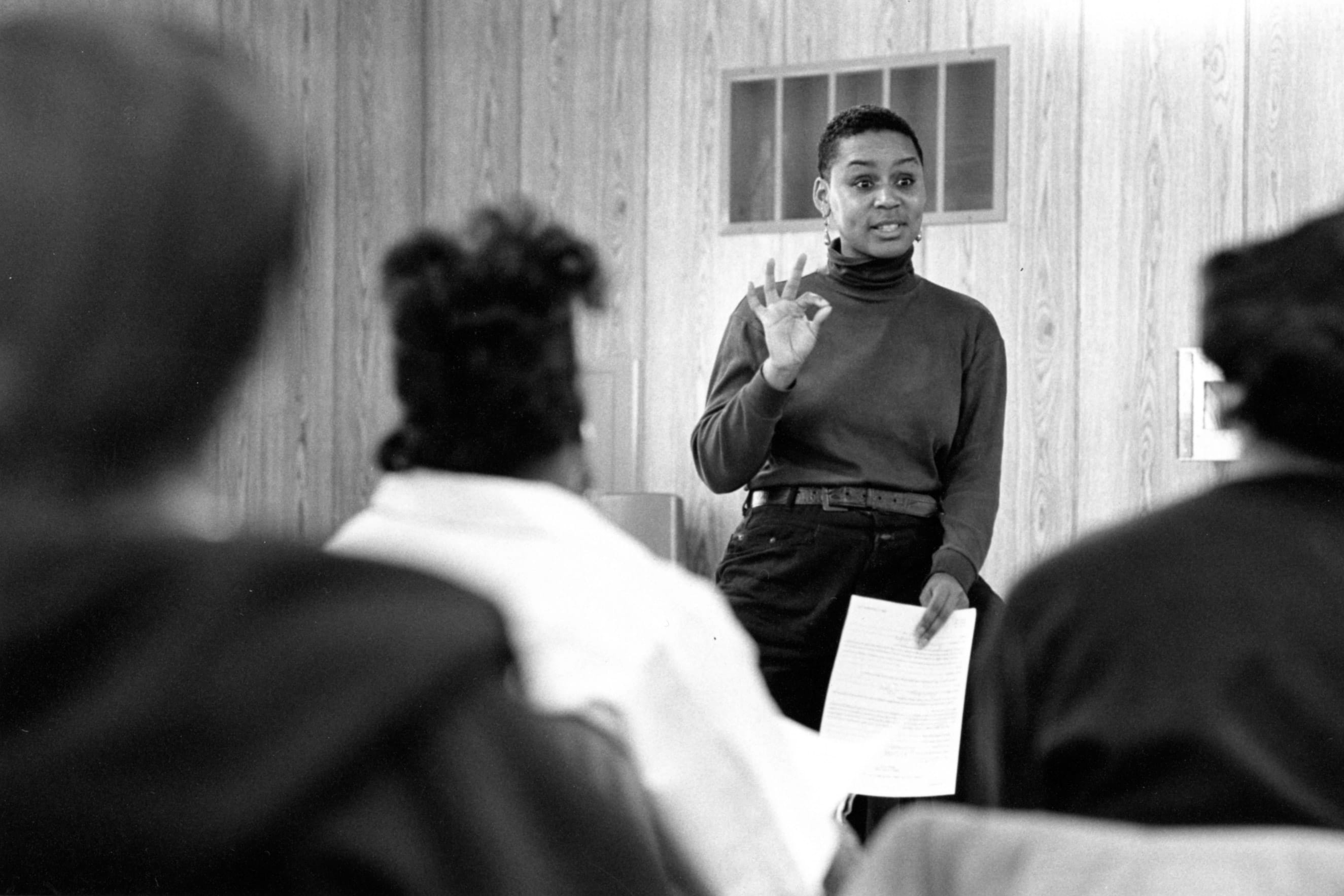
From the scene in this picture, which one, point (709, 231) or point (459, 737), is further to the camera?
point (709, 231)

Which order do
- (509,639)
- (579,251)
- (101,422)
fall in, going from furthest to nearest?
(579,251) < (509,639) < (101,422)

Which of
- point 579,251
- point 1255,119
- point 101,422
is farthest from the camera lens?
point 1255,119

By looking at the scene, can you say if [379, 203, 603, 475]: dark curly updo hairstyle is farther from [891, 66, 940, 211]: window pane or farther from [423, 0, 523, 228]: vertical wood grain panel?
[423, 0, 523, 228]: vertical wood grain panel

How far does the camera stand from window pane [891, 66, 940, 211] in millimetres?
5000

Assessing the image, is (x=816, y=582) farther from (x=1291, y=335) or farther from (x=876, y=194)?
(x=1291, y=335)

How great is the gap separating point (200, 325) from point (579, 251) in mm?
548

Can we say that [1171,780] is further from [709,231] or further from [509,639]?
[709,231]

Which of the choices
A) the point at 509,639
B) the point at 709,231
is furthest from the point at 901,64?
the point at 509,639

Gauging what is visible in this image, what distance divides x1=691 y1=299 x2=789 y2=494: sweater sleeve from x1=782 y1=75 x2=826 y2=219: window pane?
2.19 meters

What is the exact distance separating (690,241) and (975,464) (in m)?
2.48

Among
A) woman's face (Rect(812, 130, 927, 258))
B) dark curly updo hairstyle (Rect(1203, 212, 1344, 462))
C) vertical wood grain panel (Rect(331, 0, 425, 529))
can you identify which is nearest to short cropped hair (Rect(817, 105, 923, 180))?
woman's face (Rect(812, 130, 927, 258))

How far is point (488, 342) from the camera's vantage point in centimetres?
123

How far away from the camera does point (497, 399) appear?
123 cm

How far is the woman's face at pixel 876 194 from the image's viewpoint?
122 inches
